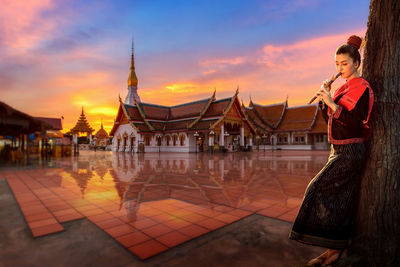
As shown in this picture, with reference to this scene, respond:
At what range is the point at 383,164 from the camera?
1.85 m

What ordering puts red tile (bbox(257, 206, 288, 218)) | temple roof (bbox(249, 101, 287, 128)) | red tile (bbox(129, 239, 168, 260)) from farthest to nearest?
temple roof (bbox(249, 101, 287, 128)), red tile (bbox(257, 206, 288, 218)), red tile (bbox(129, 239, 168, 260))

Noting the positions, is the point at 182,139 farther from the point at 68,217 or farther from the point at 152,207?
the point at 68,217

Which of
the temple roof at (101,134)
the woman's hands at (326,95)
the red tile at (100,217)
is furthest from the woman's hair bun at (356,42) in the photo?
the temple roof at (101,134)

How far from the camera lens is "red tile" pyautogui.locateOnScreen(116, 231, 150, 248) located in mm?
2616

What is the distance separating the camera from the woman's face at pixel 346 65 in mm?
2016

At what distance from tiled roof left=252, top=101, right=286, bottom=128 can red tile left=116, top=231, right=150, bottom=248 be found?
37847 millimetres

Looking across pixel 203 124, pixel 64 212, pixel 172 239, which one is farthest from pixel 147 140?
pixel 172 239

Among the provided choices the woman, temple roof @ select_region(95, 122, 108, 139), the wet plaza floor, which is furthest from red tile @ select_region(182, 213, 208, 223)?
temple roof @ select_region(95, 122, 108, 139)

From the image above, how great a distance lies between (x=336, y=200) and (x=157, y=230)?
2.17 meters

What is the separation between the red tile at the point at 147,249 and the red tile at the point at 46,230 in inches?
51.4

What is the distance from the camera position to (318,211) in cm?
199

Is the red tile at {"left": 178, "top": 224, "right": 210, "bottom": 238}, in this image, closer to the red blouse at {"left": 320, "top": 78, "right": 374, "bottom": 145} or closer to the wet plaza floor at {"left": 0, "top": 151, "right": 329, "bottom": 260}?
the wet plaza floor at {"left": 0, "top": 151, "right": 329, "bottom": 260}

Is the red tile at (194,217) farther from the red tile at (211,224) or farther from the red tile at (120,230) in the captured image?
the red tile at (120,230)

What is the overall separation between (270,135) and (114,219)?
1483 inches
